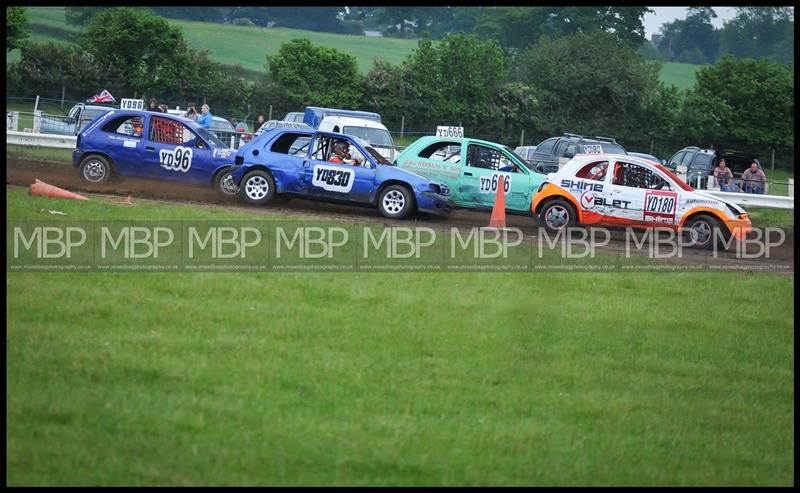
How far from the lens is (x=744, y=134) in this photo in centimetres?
4481

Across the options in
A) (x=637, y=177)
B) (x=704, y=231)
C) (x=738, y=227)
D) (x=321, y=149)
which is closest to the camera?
(x=738, y=227)

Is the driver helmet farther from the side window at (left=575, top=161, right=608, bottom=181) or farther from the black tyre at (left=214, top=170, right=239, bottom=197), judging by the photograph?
the side window at (left=575, top=161, right=608, bottom=181)

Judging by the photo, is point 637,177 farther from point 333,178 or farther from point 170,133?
point 170,133

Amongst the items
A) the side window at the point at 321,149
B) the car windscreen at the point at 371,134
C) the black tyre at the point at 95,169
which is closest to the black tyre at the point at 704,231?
the side window at the point at 321,149

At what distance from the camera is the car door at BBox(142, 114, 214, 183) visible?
18.2 metres

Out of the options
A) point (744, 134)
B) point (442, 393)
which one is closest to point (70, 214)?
point (442, 393)

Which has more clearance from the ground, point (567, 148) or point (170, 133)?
point (567, 148)

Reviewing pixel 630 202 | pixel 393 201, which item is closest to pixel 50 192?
pixel 393 201

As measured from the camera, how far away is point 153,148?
719 inches

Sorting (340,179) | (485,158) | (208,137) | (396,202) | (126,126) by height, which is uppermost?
(126,126)

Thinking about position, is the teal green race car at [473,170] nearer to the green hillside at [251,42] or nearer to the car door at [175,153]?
the car door at [175,153]

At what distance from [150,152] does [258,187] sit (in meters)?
2.26

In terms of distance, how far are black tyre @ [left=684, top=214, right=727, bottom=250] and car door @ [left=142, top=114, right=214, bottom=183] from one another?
27.5 feet

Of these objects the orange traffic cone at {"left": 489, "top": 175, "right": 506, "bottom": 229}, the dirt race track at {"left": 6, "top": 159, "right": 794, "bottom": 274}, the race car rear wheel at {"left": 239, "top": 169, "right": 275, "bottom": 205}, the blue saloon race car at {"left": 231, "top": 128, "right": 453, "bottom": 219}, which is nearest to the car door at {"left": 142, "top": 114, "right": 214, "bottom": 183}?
the dirt race track at {"left": 6, "top": 159, "right": 794, "bottom": 274}
